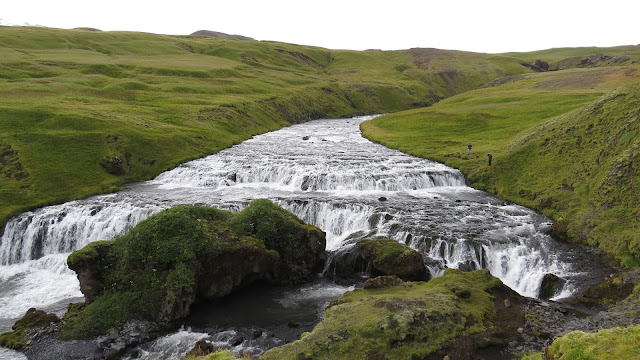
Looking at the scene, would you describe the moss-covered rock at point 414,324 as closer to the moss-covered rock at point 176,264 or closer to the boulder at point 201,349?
the boulder at point 201,349

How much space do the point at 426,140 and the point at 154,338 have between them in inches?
2157

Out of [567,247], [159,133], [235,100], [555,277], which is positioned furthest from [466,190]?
[235,100]

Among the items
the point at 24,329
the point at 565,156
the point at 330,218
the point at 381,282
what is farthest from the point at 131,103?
the point at 565,156

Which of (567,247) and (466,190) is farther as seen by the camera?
(466,190)

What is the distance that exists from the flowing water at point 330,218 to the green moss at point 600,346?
12.2 meters

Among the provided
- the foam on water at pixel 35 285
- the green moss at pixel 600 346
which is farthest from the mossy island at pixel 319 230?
the foam on water at pixel 35 285

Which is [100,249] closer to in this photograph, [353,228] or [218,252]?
[218,252]

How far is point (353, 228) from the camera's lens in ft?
111

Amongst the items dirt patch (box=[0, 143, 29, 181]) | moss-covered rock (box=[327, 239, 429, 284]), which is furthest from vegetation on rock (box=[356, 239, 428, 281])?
dirt patch (box=[0, 143, 29, 181])

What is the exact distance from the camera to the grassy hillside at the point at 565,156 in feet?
97.2

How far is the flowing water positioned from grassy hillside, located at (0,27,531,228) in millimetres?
5170

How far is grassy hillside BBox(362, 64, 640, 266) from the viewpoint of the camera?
29.6m

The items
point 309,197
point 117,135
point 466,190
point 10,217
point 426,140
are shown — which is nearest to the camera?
point 10,217

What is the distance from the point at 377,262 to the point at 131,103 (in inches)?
2781
